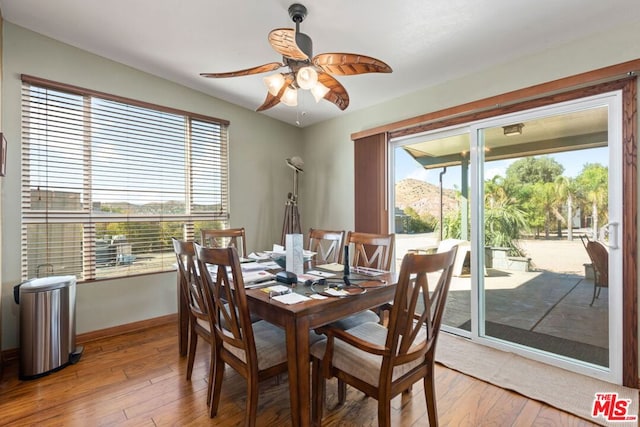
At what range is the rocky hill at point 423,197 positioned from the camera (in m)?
2.95

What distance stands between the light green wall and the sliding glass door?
2.01 m

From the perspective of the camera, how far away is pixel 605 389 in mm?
1972

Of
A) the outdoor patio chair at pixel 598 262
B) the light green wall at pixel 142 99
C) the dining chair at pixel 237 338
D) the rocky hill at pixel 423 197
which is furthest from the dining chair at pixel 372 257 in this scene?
the light green wall at pixel 142 99

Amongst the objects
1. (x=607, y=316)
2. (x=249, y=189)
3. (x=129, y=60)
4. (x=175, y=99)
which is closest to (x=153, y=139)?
(x=175, y=99)

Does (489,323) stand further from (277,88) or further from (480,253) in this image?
(277,88)

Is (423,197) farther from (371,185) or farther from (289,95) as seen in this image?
(289,95)

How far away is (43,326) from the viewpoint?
2.23m

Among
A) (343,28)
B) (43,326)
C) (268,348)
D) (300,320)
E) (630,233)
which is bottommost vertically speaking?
(43,326)

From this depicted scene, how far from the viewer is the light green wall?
243 centimetres

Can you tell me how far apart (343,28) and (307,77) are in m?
0.66

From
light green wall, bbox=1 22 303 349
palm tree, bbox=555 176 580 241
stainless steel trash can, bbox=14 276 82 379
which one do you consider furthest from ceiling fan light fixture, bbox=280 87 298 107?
stainless steel trash can, bbox=14 276 82 379

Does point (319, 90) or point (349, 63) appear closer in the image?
point (349, 63)

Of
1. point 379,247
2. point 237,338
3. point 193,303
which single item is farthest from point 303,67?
point 193,303

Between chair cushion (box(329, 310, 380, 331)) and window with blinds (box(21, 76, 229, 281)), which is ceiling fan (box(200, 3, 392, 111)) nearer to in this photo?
chair cushion (box(329, 310, 380, 331))
